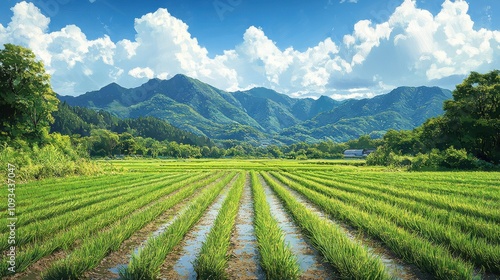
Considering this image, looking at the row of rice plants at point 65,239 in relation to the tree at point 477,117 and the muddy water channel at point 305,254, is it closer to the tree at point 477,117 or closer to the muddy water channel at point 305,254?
the muddy water channel at point 305,254

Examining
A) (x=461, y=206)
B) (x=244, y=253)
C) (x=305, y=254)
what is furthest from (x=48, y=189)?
(x=461, y=206)

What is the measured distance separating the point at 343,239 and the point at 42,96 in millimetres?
39121

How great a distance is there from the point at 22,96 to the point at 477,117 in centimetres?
6162

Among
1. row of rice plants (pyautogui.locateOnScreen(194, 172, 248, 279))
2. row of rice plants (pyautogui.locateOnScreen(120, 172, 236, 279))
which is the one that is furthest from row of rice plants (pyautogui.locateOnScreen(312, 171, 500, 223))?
row of rice plants (pyautogui.locateOnScreen(120, 172, 236, 279))

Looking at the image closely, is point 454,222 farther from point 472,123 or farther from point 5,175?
point 472,123

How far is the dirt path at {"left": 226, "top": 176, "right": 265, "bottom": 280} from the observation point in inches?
232

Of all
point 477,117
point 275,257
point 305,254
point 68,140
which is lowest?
point 305,254

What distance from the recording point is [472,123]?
148ft

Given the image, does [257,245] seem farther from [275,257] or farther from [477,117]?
[477,117]

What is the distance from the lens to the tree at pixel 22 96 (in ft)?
106

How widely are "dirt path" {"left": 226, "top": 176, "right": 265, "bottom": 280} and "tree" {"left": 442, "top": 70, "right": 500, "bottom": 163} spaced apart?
46149 mm

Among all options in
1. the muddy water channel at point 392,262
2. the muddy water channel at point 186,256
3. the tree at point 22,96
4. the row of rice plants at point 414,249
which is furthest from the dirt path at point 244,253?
the tree at point 22,96

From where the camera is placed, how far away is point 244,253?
7176mm

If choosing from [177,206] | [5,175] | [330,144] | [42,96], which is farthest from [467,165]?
[330,144]
